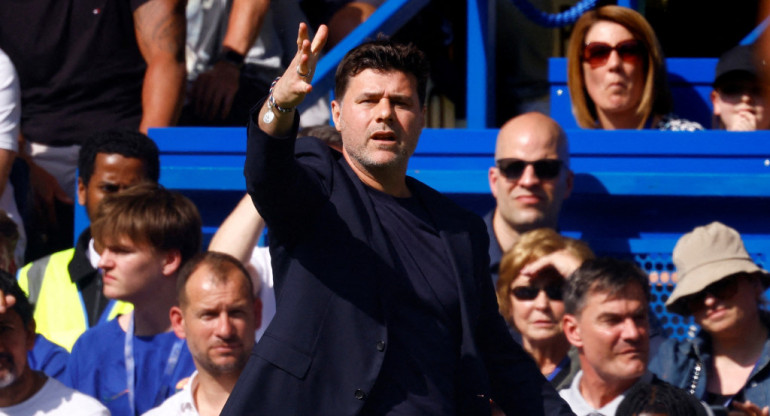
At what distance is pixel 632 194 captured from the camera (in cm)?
500

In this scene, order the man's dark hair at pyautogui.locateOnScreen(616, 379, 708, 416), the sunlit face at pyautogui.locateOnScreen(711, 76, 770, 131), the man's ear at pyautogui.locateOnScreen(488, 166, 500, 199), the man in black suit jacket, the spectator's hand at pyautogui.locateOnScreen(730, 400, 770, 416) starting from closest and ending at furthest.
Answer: the man in black suit jacket < the man's dark hair at pyautogui.locateOnScreen(616, 379, 708, 416) < the spectator's hand at pyautogui.locateOnScreen(730, 400, 770, 416) < the man's ear at pyautogui.locateOnScreen(488, 166, 500, 199) < the sunlit face at pyautogui.locateOnScreen(711, 76, 770, 131)

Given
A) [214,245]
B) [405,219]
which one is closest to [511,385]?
[405,219]

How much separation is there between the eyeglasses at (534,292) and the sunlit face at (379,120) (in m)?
1.49

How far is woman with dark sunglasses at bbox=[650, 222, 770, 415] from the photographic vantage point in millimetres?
4125

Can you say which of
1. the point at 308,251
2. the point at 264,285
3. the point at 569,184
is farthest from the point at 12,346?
the point at 569,184

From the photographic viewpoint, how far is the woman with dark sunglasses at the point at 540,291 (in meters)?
4.49

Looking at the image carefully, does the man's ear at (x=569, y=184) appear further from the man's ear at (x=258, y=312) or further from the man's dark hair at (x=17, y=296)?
the man's dark hair at (x=17, y=296)

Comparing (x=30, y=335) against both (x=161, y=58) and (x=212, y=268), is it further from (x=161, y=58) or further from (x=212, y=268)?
(x=161, y=58)

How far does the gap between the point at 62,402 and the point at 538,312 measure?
5.59ft

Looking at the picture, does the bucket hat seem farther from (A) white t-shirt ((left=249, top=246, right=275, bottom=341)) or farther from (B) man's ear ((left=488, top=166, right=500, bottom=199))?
(A) white t-shirt ((left=249, top=246, right=275, bottom=341))

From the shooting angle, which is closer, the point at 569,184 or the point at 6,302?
the point at 6,302

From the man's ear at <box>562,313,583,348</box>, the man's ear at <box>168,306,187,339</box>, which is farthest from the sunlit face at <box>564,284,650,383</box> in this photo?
the man's ear at <box>168,306,187,339</box>

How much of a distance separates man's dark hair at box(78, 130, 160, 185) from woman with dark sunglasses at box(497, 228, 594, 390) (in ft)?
5.30

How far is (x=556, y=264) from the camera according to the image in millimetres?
4504
